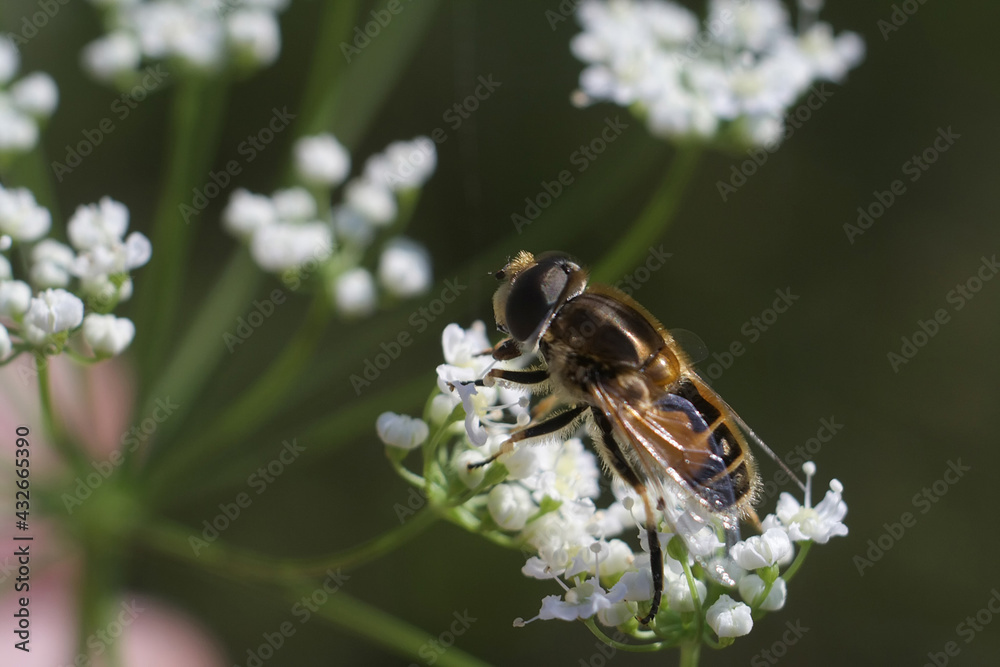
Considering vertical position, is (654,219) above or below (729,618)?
above

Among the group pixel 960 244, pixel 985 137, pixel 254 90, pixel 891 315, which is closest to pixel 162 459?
pixel 254 90

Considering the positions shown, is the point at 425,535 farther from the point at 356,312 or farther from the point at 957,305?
the point at 957,305

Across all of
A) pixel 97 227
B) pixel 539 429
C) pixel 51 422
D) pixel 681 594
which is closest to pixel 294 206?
pixel 97 227

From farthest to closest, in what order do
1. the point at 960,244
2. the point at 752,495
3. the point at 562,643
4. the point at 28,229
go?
the point at 960,244, the point at 562,643, the point at 28,229, the point at 752,495

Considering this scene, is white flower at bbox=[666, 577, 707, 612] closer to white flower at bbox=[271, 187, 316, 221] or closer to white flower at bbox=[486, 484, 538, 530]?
white flower at bbox=[486, 484, 538, 530]

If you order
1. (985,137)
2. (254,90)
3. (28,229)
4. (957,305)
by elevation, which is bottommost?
(254,90)

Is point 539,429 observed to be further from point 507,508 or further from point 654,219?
point 654,219

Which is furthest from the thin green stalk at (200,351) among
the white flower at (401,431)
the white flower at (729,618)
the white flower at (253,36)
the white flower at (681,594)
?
the white flower at (729,618)
